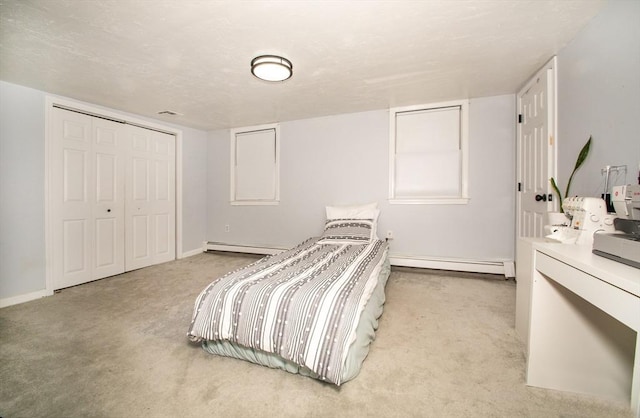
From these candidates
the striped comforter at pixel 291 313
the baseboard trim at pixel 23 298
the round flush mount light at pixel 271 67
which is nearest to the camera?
the striped comforter at pixel 291 313

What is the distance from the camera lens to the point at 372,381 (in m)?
1.46

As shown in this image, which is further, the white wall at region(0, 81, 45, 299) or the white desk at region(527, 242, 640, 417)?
the white wall at region(0, 81, 45, 299)

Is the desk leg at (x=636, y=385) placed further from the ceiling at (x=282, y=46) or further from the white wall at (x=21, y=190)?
the white wall at (x=21, y=190)

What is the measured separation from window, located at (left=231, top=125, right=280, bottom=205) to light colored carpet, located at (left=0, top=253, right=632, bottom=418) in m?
2.43

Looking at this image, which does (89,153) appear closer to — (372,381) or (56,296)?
(56,296)

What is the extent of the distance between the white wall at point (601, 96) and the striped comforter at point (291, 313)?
177cm

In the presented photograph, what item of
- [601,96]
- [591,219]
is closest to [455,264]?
[591,219]

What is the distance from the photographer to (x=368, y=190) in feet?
12.8

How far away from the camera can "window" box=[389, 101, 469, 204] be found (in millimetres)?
3475

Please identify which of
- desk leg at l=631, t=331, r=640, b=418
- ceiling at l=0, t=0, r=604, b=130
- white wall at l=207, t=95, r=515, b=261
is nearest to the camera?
desk leg at l=631, t=331, r=640, b=418

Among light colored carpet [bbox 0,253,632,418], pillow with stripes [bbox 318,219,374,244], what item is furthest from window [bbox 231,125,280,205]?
light colored carpet [bbox 0,253,632,418]

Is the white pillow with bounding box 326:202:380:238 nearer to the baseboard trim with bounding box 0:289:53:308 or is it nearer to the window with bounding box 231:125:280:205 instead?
the window with bounding box 231:125:280:205

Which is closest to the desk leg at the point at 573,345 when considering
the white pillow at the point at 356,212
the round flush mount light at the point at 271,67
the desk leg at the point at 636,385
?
the desk leg at the point at 636,385

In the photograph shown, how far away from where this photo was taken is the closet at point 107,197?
120 inches
